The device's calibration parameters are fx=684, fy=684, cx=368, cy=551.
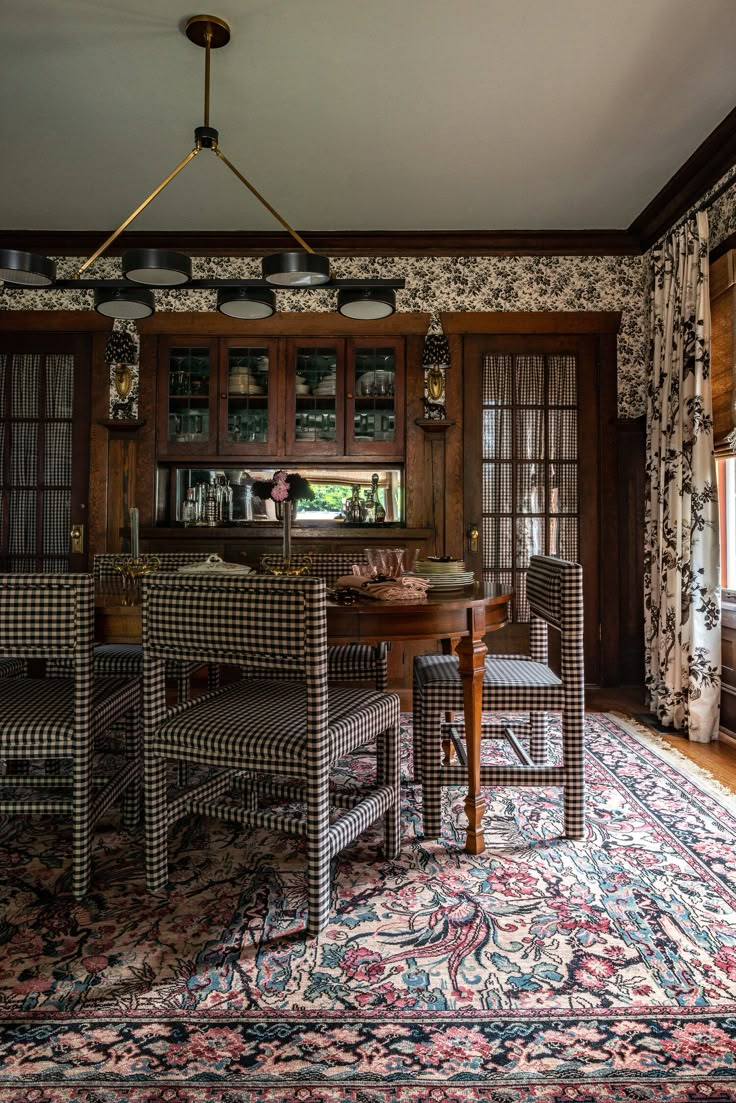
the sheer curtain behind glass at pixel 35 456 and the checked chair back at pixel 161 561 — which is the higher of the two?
the sheer curtain behind glass at pixel 35 456

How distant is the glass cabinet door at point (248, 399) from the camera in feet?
14.7

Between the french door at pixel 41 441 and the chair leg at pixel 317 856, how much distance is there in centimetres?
348

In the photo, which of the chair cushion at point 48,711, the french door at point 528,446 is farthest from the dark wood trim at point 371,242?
the chair cushion at point 48,711

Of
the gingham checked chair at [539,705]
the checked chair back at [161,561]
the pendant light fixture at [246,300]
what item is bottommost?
the gingham checked chair at [539,705]

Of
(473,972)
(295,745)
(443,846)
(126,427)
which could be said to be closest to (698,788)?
(443,846)

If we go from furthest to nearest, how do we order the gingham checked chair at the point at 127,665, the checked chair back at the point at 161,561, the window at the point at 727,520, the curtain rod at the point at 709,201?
1. the window at the point at 727,520
2. the curtain rod at the point at 709,201
3. the checked chair back at the point at 161,561
4. the gingham checked chair at the point at 127,665

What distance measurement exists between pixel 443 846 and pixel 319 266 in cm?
199

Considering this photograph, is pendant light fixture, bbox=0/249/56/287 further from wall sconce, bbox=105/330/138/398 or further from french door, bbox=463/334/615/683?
french door, bbox=463/334/615/683

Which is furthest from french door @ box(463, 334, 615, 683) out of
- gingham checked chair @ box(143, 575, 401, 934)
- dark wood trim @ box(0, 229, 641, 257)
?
gingham checked chair @ box(143, 575, 401, 934)

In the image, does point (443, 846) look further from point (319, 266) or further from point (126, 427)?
point (126, 427)

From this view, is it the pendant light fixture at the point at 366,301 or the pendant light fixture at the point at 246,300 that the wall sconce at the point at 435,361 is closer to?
the pendant light fixture at the point at 366,301

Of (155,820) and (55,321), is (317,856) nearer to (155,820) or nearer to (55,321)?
(155,820)

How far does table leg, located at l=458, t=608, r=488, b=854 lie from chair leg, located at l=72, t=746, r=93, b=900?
109 cm

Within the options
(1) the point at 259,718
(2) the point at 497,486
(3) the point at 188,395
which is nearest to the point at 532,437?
(2) the point at 497,486
